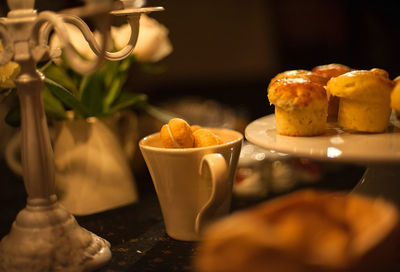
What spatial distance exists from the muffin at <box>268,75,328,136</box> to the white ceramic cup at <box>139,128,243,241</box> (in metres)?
0.08

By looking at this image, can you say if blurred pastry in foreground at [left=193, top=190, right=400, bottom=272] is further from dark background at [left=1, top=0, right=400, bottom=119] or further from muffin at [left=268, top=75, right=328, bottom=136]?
dark background at [left=1, top=0, right=400, bottom=119]

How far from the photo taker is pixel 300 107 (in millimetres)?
808

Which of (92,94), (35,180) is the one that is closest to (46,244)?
(35,180)

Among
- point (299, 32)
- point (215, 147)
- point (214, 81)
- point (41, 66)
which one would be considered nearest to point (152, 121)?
point (41, 66)

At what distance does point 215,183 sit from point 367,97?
296mm

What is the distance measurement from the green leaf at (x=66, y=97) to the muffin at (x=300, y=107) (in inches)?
14.3

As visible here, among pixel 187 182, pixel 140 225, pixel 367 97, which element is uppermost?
pixel 367 97

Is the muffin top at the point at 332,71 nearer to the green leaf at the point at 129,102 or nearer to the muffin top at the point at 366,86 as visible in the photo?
the muffin top at the point at 366,86

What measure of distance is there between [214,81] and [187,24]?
46cm

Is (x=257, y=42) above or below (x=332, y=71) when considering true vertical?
below

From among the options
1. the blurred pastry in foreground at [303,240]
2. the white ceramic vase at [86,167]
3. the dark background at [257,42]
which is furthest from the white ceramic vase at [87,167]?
the dark background at [257,42]

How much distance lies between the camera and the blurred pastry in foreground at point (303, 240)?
0.45m

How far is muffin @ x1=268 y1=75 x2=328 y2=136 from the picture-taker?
80 centimetres

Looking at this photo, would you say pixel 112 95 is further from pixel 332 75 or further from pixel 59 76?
pixel 332 75
